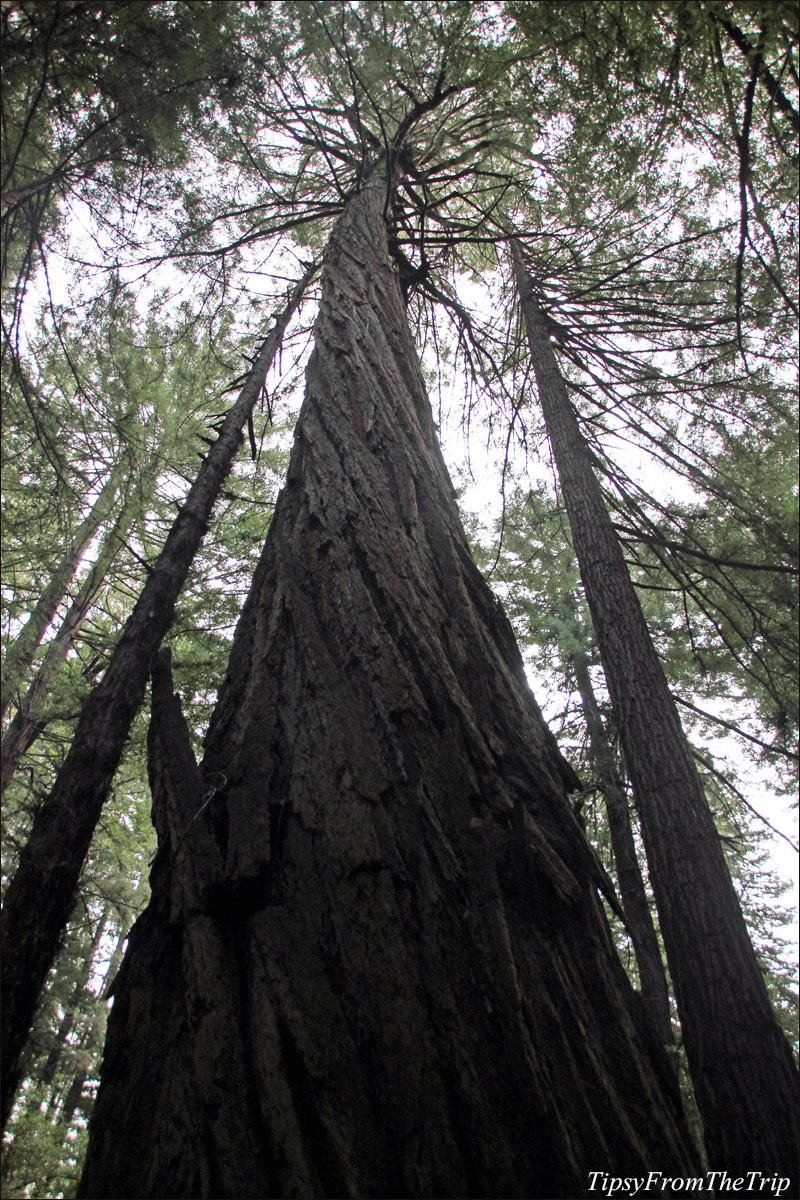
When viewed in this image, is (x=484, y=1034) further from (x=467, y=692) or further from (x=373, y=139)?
(x=373, y=139)

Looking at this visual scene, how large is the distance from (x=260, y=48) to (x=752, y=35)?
3.29 metres

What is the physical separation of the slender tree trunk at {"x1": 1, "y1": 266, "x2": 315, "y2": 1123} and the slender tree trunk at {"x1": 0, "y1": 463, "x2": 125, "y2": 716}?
320cm

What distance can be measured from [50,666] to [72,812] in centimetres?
493

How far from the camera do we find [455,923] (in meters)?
1.08

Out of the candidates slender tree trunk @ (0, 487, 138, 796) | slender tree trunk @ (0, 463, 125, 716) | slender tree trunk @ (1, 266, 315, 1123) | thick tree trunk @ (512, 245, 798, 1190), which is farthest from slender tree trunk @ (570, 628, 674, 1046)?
slender tree trunk @ (0, 463, 125, 716)

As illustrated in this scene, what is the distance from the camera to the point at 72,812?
213cm

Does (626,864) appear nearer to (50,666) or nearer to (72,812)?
(72,812)

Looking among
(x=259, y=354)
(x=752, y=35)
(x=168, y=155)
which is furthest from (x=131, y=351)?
(x=752, y=35)

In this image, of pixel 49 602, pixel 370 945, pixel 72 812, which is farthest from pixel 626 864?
pixel 49 602

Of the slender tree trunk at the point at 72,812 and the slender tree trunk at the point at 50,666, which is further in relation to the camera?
the slender tree trunk at the point at 50,666

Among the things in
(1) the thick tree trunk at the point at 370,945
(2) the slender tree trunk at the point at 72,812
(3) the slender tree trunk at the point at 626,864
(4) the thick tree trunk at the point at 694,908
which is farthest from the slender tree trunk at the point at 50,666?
(3) the slender tree trunk at the point at 626,864

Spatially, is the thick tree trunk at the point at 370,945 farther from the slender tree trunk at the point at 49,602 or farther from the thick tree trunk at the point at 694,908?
the slender tree trunk at the point at 49,602

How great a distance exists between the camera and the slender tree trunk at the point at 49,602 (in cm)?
633

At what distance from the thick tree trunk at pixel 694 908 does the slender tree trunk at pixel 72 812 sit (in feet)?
7.86
